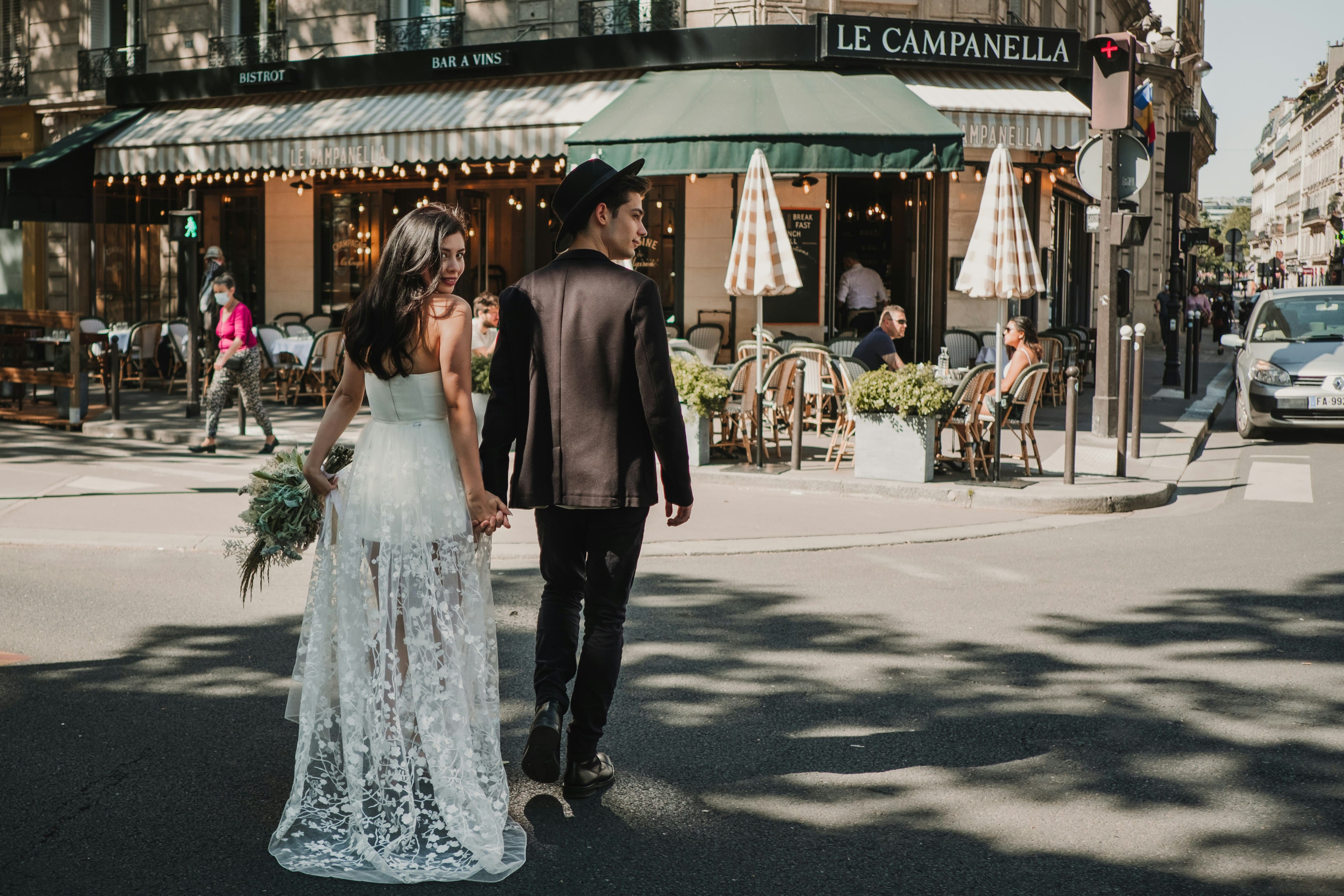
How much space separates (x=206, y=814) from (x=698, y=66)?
548 inches

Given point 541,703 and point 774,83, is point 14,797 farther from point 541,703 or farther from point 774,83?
point 774,83

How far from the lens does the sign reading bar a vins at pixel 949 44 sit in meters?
16.0

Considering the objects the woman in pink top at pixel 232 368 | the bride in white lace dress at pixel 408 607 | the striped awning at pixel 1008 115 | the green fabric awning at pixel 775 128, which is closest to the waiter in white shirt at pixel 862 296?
the striped awning at pixel 1008 115

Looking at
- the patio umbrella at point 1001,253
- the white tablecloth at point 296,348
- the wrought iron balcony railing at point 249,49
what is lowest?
the white tablecloth at point 296,348

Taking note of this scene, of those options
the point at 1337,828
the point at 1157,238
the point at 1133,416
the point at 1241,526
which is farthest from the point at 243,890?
the point at 1157,238

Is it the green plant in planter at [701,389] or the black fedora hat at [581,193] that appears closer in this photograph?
the black fedora hat at [581,193]

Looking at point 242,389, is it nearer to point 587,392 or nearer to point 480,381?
point 480,381

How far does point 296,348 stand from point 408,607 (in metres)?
13.8

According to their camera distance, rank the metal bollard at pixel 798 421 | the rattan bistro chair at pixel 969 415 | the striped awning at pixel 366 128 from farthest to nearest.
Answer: the striped awning at pixel 366 128, the metal bollard at pixel 798 421, the rattan bistro chair at pixel 969 415

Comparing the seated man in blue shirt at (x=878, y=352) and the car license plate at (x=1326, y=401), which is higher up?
the seated man in blue shirt at (x=878, y=352)

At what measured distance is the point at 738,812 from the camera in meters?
4.06

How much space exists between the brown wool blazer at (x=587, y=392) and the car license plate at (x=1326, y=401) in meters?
12.2

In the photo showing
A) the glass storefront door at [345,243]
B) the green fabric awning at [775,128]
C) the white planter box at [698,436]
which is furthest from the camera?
the glass storefront door at [345,243]

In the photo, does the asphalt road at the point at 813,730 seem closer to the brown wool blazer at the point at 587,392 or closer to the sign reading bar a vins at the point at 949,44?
the brown wool blazer at the point at 587,392
